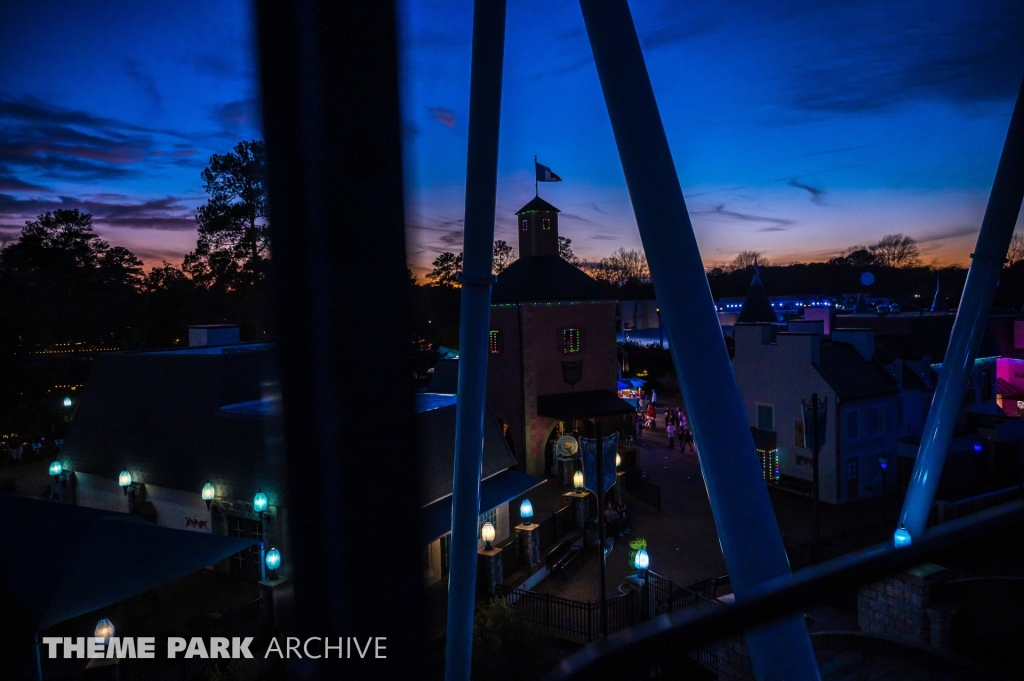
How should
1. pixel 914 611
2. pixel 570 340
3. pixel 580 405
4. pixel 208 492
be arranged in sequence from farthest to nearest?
pixel 570 340
pixel 580 405
pixel 208 492
pixel 914 611

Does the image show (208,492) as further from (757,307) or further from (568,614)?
(757,307)

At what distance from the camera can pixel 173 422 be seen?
12.4m

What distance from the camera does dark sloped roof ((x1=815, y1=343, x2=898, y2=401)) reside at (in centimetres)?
1683

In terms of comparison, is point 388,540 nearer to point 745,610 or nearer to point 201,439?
point 745,610

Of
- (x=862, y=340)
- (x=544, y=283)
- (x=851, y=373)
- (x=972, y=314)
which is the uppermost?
(x=544, y=283)

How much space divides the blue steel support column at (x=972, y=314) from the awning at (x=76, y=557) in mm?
9044

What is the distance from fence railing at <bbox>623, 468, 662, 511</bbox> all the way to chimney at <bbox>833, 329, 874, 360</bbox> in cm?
797

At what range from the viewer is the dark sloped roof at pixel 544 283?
2005 centimetres

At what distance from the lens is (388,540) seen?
54.7 inches

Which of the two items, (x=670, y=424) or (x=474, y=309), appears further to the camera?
(x=670, y=424)

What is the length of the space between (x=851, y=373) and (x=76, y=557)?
18745 mm

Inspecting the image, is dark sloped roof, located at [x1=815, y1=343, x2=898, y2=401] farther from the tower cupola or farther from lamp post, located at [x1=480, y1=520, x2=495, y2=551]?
lamp post, located at [x1=480, y1=520, x2=495, y2=551]

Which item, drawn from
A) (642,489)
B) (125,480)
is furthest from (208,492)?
(642,489)

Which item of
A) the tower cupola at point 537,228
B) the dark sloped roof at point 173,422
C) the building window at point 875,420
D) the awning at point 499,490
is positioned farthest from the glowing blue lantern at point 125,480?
the building window at point 875,420
